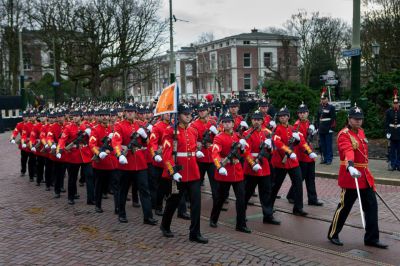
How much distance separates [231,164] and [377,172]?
643 cm

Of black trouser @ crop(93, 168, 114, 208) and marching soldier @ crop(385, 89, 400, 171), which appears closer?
black trouser @ crop(93, 168, 114, 208)

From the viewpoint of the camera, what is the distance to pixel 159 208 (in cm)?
952

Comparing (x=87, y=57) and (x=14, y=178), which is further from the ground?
(x=87, y=57)

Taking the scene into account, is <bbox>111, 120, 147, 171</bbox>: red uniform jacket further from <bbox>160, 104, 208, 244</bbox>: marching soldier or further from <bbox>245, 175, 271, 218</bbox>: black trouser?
<bbox>245, 175, 271, 218</bbox>: black trouser

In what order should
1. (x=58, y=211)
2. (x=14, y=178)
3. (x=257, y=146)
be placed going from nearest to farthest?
(x=257, y=146), (x=58, y=211), (x=14, y=178)

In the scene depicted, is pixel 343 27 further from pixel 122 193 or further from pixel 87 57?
pixel 122 193

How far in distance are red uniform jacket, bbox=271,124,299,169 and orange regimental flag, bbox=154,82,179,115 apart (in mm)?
2343

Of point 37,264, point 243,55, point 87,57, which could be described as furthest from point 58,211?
point 243,55

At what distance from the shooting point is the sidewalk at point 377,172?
11.7 metres

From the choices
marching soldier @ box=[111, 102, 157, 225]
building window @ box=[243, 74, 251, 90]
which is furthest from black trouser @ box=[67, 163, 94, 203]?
building window @ box=[243, 74, 251, 90]

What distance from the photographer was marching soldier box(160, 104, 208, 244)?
7.52 meters

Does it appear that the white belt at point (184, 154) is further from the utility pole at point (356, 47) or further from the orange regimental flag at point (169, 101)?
the utility pole at point (356, 47)

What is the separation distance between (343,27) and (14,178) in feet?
162

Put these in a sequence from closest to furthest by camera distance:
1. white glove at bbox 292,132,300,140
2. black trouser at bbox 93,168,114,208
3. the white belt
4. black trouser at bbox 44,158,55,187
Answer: the white belt → white glove at bbox 292,132,300,140 → black trouser at bbox 93,168,114,208 → black trouser at bbox 44,158,55,187
